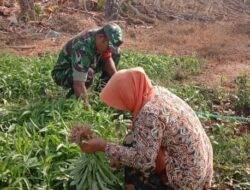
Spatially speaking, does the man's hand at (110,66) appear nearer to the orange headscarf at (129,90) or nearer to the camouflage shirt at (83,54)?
the camouflage shirt at (83,54)

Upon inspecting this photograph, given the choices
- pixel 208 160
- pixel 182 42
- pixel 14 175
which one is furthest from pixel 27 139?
pixel 182 42

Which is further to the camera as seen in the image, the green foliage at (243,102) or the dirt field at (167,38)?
the dirt field at (167,38)

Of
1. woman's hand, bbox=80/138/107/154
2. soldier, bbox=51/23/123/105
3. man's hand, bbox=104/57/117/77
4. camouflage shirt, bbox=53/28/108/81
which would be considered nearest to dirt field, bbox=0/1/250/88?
man's hand, bbox=104/57/117/77

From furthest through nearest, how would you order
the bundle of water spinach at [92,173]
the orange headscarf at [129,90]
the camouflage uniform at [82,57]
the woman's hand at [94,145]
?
the camouflage uniform at [82,57] → the bundle of water spinach at [92,173] → the woman's hand at [94,145] → the orange headscarf at [129,90]

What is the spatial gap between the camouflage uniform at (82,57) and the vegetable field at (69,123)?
26 centimetres

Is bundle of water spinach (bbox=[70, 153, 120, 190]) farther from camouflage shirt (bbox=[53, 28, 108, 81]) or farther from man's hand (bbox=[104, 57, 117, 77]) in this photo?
man's hand (bbox=[104, 57, 117, 77])

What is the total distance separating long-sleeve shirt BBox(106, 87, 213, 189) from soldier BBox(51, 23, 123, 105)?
57.6 inches

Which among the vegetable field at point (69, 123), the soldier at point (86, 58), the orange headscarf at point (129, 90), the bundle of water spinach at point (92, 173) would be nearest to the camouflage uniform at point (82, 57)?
the soldier at point (86, 58)

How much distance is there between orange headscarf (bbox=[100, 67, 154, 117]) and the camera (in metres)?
3.20

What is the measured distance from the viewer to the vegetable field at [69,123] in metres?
3.62

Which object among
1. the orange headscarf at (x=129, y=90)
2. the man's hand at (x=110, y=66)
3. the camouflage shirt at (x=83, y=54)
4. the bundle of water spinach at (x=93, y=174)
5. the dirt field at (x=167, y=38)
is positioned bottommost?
the dirt field at (x=167, y=38)

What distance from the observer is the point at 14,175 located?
3.51 metres

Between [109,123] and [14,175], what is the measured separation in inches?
46.9

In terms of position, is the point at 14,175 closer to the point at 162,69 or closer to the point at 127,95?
the point at 127,95
